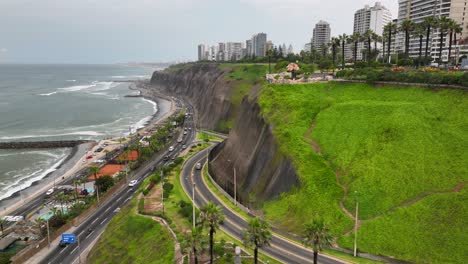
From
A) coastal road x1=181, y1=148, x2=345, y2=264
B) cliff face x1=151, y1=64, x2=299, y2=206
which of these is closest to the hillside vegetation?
cliff face x1=151, y1=64, x2=299, y2=206

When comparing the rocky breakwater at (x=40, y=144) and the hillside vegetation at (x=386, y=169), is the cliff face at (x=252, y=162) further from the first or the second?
the rocky breakwater at (x=40, y=144)

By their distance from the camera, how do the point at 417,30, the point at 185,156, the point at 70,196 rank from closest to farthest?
the point at 70,196 → the point at 417,30 → the point at 185,156

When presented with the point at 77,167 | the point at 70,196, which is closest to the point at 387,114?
the point at 70,196

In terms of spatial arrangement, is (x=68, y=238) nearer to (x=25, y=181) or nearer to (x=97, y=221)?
(x=97, y=221)

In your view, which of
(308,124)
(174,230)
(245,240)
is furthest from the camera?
(308,124)

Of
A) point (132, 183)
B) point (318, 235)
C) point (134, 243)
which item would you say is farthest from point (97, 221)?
point (318, 235)

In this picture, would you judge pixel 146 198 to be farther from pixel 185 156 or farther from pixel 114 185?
pixel 185 156
